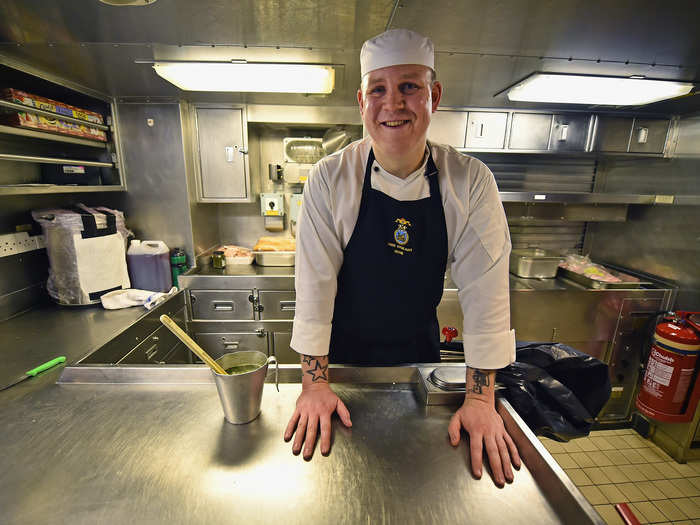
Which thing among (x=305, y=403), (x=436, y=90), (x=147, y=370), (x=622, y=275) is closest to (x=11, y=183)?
(x=147, y=370)

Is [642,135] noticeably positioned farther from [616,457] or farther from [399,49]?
[399,49]

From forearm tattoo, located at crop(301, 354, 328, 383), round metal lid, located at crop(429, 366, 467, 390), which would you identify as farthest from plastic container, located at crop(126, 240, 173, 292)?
round metal lid, located at crop(429, 366, 467, 390)

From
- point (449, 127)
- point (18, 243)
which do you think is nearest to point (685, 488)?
point (449, 127)

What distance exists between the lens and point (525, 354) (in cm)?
116

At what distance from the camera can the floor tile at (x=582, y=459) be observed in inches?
103

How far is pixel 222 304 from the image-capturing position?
9.68 feet

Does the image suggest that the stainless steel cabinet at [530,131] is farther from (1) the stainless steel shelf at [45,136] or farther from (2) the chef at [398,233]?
(1) the stainless steel shelf at [45,136]

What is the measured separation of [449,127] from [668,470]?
3308mm

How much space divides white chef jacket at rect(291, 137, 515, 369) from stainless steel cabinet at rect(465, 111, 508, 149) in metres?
2.09

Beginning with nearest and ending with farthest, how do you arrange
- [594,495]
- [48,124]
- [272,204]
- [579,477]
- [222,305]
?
[48,124], [594,495], [579,477], [222,305], [272,204]

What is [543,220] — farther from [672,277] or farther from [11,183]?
[11,183]

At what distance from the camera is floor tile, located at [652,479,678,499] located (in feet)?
7.80

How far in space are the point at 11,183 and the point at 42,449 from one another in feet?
6.71

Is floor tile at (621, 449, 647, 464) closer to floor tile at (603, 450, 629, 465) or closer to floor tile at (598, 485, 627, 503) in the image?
floor tile at (603, 450, 629, 465)
